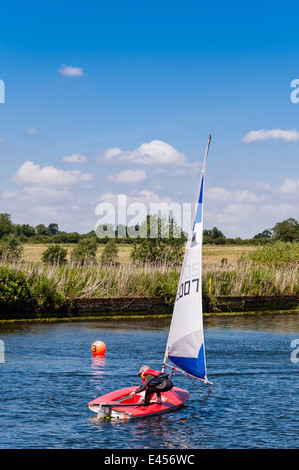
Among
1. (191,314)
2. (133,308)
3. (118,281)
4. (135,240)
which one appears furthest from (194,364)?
Result: (135,240)

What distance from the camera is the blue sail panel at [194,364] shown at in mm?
15812

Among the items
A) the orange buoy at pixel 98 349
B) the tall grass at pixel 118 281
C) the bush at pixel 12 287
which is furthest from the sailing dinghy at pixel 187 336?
the tall grass at pixel 118 281

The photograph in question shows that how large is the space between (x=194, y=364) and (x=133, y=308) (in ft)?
65.8

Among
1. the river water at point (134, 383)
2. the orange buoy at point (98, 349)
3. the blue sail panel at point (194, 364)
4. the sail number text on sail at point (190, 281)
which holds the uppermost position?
the sail number text on sail at point (190, 281)

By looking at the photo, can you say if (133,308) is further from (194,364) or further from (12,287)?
(194,364)

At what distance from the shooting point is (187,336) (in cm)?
1605

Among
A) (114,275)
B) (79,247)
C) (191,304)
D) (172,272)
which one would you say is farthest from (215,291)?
(79,247)

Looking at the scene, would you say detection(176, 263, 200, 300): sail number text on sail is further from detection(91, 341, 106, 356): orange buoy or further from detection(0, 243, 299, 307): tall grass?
detection(0, 243, 299, 307): tall grass

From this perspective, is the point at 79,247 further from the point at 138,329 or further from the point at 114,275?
the point at 138,329

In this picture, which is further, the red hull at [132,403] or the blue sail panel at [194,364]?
the blue sail panel at [194,364]

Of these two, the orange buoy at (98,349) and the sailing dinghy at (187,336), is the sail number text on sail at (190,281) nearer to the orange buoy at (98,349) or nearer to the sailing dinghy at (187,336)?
the sailing dinghy at (187,336)

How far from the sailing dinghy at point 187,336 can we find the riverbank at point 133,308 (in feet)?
56.0

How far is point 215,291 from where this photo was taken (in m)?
39.4
